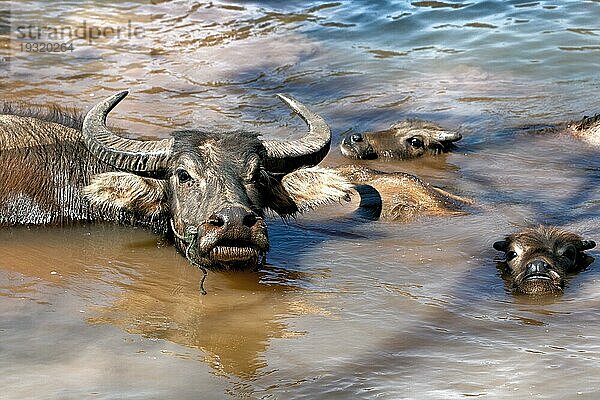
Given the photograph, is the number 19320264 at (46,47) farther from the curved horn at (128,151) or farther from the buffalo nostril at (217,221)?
the buffalo nostril at (217,221)

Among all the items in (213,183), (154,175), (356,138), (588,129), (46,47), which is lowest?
(213,183)

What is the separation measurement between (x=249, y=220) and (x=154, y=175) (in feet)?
3.91

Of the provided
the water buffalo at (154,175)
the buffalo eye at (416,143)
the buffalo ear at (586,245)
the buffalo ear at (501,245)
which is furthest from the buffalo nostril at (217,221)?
the buffalo eye at (416,143)

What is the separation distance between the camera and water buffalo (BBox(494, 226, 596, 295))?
19.6ft

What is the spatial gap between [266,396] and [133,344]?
3.06 ft

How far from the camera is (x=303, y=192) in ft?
22.7

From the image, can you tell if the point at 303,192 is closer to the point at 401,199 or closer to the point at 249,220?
the point at 401,199

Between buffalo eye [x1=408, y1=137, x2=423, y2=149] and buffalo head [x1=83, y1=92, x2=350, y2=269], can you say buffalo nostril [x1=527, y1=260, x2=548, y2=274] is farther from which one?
buffalo eye [x1=408, y1=137, x2=423, y2=149]

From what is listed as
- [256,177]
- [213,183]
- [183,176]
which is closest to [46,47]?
[183,176]

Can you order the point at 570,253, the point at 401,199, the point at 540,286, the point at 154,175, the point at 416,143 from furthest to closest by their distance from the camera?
the point at 416,143 → the point at 401,199 → the point at 154,175 → the point at 570,253 → the point at 540,286

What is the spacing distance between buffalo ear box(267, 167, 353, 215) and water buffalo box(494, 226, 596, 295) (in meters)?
1.18

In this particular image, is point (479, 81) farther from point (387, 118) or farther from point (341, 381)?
point (341, 381)

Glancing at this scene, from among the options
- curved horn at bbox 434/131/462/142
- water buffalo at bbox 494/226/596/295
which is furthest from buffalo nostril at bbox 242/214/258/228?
curved horn at bbox 434/131/462/142

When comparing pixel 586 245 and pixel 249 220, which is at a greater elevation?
pixel 249 220
